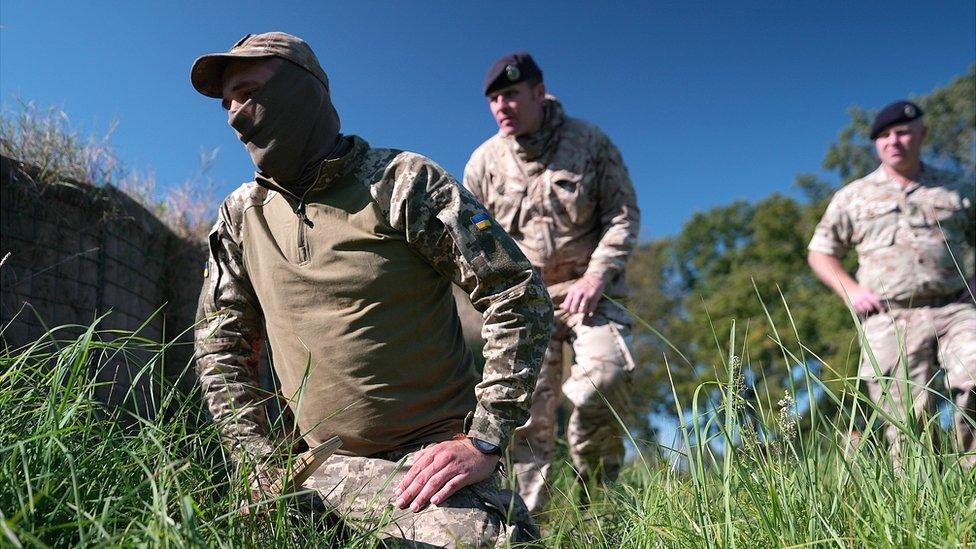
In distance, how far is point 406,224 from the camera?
91.3 inches

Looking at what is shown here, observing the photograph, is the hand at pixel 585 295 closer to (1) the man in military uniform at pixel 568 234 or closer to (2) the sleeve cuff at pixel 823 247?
(1) the man in military uniform at pixel 568 234

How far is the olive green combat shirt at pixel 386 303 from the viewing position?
2273 mm

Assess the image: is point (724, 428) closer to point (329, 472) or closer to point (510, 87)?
point (329, 472)

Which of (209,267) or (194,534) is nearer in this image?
(194,534)

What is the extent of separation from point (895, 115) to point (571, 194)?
7.71ft

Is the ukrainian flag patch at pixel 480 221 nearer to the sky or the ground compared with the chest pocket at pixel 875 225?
nearer to the sky

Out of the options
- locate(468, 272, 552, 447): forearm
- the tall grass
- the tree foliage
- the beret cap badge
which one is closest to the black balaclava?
locate(468, 272, 552, 447): forearm

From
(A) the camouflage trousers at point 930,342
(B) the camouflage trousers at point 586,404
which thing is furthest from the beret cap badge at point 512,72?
(A) the camouflage trousers at point 930,342

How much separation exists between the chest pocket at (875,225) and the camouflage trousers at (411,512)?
13.6 ft

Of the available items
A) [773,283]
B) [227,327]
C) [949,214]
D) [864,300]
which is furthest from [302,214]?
[773,283]

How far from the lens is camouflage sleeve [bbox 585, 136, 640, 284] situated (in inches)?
172

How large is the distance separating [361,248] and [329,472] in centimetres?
64

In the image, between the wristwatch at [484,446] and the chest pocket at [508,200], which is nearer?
the wristwatch at [484,446]

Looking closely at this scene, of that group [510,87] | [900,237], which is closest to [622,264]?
[510,87]
